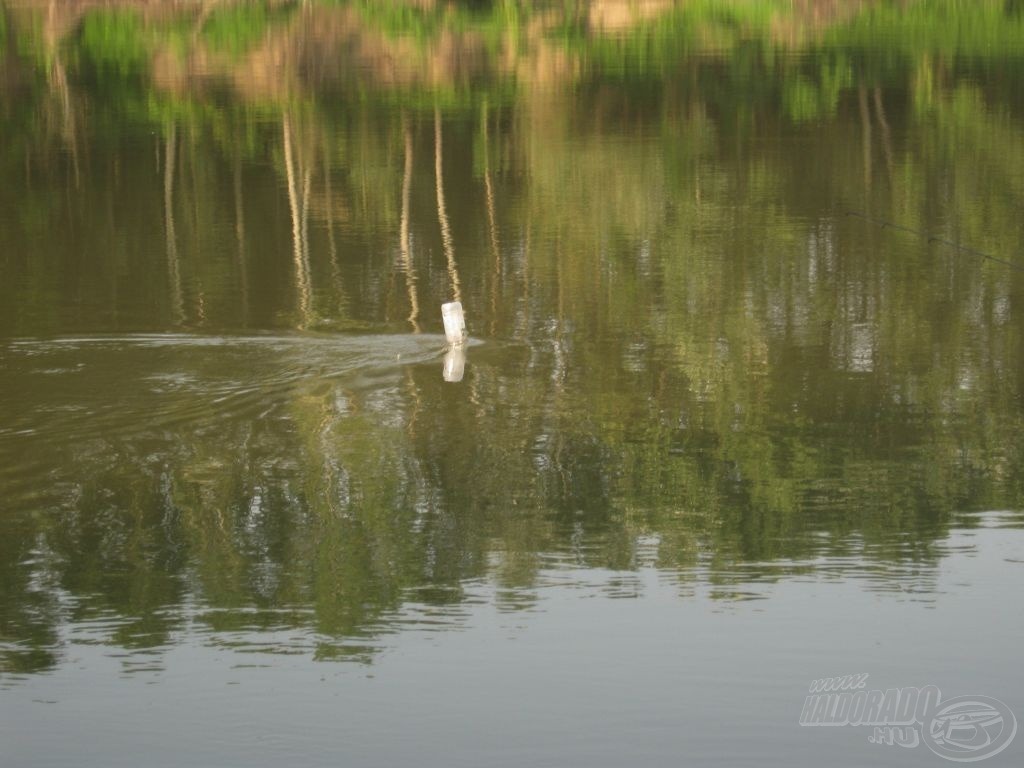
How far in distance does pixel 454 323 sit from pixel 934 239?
626cm

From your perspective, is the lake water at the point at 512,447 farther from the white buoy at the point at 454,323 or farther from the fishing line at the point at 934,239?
the white buoy at the point at 454,323

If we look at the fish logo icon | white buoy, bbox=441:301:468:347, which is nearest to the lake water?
the fish logo icon

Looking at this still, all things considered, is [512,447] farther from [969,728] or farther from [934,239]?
[934,239]

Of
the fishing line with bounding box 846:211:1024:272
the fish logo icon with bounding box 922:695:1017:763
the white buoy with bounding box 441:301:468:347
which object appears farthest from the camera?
the fishing line with bounding box 846:211:1024:272

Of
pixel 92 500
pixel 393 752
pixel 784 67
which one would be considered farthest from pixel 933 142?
pixel 393 752

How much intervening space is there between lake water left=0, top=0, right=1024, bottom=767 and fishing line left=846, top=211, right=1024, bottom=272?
58 mm

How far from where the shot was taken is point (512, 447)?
11172 mm

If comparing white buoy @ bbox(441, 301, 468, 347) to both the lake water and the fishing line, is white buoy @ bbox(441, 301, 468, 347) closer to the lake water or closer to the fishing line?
the lake water

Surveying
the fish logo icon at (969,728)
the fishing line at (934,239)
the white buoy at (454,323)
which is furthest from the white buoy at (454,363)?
the fish logo icon at (969,728)

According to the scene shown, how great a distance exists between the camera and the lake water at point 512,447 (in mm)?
7629

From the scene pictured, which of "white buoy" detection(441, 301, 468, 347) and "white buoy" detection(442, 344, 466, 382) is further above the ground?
"white buoy" detection(441, 301, 468, 347)

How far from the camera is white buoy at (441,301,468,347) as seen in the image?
13.3 metres

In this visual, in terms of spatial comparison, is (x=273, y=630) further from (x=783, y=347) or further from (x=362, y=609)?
(x=783, y=347)

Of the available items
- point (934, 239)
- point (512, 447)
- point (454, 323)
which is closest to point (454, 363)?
point (454, 323)
